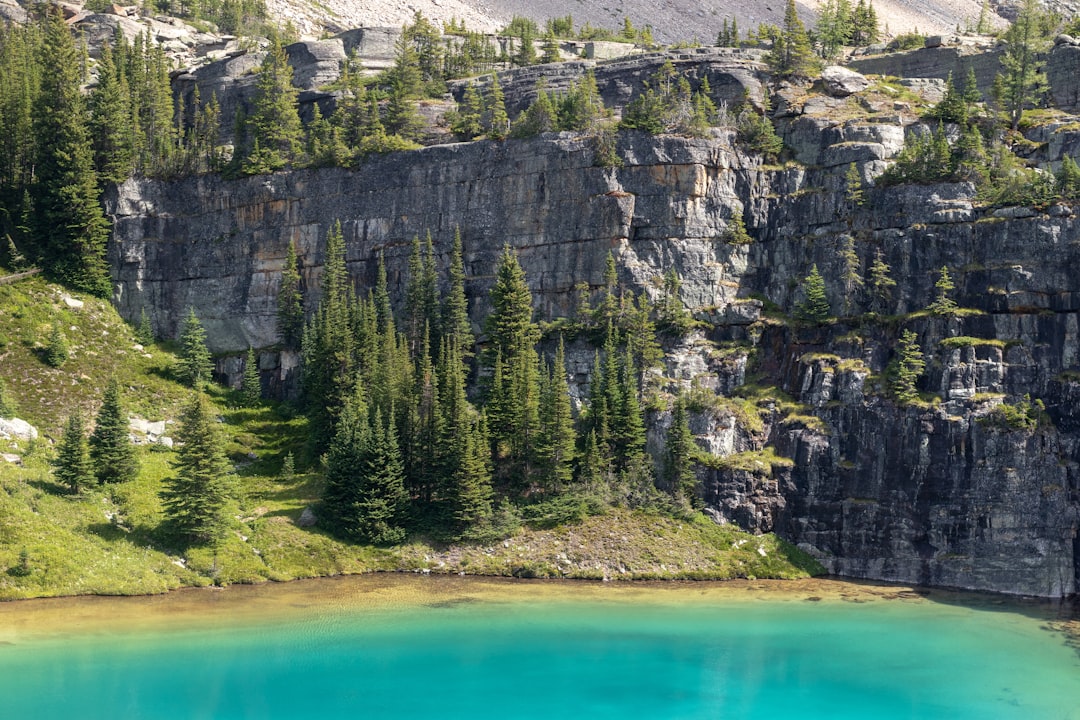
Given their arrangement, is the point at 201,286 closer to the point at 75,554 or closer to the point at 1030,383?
the point at 75,554

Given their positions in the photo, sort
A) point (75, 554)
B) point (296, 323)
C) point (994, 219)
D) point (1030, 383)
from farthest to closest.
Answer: point (296, 323)
point (994, 219)
point (1030, 383)
point (75, 554)

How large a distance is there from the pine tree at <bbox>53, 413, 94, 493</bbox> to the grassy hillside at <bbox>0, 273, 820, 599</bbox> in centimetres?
68

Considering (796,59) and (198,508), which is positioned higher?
(796,59)

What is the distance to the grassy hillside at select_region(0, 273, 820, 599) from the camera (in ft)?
225

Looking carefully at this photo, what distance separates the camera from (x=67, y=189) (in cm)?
10131

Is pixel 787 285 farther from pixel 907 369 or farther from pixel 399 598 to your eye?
pixel 399 598

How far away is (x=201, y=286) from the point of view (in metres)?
105

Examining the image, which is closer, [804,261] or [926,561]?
[926,561]

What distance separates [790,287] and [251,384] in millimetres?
45784

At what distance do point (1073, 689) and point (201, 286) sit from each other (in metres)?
78.9

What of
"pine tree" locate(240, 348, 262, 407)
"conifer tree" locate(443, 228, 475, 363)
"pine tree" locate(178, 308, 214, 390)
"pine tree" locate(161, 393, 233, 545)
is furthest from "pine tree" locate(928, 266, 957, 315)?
"pine tree" locate(178, 308, 214, 390)

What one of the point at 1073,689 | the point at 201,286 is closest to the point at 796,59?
the point at 201,286

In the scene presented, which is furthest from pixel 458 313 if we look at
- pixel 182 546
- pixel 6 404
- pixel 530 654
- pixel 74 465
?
pixel 530 654

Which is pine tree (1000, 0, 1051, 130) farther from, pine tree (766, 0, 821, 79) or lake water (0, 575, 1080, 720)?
lake water (0, 575, 1080, 720)
